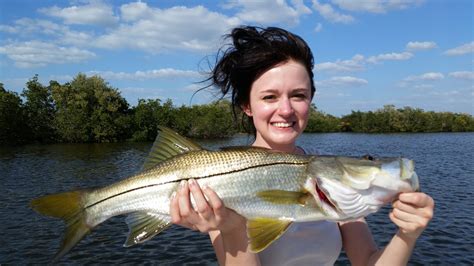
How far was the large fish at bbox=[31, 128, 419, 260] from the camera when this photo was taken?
257cm

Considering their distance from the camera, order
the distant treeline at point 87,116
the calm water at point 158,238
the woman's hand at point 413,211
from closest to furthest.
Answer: the woman's hand at point 413,211, the calm water at point 158,238, the distant treeline at point 87,116

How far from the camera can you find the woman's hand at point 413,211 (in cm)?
235

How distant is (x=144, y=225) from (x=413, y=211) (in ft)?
6.66

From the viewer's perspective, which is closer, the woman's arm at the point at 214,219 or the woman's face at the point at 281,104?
the woman's arm at the point at 214,219

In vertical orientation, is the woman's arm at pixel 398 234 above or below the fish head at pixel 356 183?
below

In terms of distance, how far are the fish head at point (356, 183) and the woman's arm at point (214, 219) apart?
2.00 ft

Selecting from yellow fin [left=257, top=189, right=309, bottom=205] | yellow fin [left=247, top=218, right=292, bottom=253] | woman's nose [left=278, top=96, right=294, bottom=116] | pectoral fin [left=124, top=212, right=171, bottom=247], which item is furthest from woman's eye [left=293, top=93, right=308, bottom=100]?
pectoral fin [left=124, top=212, right=171, bottom=247]

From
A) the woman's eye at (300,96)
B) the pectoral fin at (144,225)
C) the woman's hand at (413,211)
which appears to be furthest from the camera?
the woman's eye at (300,96)

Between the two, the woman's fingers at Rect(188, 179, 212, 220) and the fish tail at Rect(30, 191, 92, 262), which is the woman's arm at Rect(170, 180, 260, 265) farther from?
the fish tail at Rect(30, 191, 92, 262)

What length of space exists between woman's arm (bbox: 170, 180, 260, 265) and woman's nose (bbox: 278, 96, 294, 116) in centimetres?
88

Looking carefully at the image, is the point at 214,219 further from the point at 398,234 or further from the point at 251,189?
the point at 398,234

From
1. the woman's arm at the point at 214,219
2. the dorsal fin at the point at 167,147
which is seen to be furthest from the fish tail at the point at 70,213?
the woman's arm at the point at 214,219

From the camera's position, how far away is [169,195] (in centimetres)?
305

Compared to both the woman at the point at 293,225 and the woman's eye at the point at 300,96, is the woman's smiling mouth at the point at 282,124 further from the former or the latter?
the woman's eye at the point at 300,96
